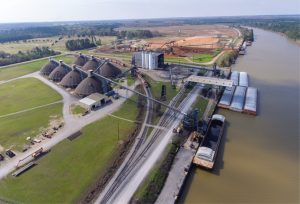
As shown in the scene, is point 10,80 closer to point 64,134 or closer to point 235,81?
point 64,134

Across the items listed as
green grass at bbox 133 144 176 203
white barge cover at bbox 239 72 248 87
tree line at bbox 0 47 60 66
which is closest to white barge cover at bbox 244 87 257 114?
white barge cover at bbox 239 72 248 87

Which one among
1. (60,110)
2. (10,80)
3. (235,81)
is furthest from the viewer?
(10,80)

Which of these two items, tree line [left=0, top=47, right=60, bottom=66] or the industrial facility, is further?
tree line [left=0, top=47, right=60, bottom=66]

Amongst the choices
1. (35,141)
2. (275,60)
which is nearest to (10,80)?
(35,141)

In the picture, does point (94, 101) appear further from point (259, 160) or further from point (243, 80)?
point (243, 80)

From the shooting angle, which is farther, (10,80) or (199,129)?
(10,80)

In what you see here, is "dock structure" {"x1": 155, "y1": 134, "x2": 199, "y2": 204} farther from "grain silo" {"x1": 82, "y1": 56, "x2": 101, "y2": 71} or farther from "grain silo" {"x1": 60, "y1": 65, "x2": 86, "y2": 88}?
"grain silo" {"x1": 82, "y1": 56, "x2": 101, "y2": 71}

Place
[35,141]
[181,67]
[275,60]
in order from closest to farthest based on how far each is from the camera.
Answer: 1. [35,141]
2. [181,67]
3. [275,60]
